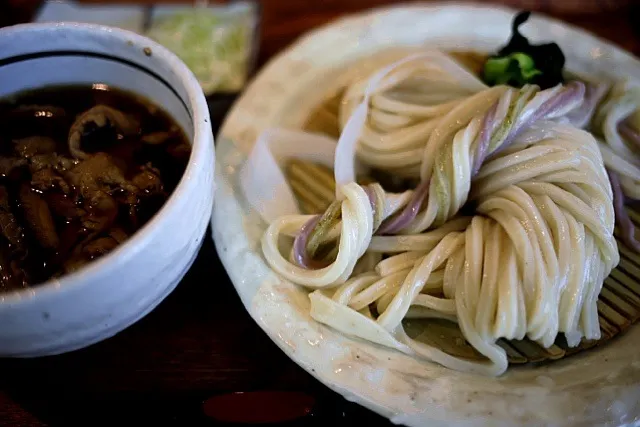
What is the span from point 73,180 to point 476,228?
1192 millimetres

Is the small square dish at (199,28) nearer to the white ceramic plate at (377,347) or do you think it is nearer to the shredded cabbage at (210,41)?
the shredded cabbage at (210,41)

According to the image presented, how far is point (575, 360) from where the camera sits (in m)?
1.51

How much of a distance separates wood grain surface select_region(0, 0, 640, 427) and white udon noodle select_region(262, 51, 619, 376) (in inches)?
8.6

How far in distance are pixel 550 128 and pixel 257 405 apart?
125 centimetres

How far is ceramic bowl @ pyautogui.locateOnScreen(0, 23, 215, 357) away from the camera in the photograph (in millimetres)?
1198

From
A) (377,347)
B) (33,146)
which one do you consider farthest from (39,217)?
(377,347)

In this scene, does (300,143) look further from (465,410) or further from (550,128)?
(465,410)

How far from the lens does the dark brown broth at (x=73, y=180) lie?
56.0 inches

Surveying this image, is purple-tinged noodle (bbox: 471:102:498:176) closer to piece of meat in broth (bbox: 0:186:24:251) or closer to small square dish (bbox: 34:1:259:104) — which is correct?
small square dish (bbox: 34:1:259:104)

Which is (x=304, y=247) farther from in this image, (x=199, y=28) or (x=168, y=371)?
(x=199, y=28)

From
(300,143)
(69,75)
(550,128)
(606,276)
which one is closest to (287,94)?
(300,143)

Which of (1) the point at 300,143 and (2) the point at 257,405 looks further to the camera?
(1) the point at 300,143

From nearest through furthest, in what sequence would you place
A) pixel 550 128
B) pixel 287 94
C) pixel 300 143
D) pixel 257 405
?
1. pixel 257 405
2. pixel 550 128
3. pixel 300 143
4. pixel 287 94

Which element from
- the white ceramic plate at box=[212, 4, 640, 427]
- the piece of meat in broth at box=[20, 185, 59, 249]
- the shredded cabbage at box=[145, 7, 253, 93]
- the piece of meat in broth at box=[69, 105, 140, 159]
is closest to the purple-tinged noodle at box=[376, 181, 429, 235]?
the white ceramic plate at box=[212, 4, 640, 427]
